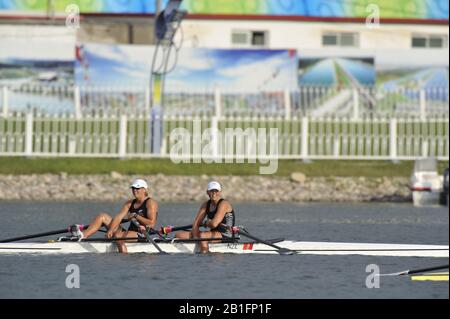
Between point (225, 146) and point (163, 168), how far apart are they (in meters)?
1.98

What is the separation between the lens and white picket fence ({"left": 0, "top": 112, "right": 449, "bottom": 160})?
135 ft

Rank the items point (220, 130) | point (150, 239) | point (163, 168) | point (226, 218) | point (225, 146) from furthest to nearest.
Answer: point (220, 130) < point (163, 168) < point (225, 146) < point (226, 218) < point (150, 239)

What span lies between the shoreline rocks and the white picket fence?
2.94ft

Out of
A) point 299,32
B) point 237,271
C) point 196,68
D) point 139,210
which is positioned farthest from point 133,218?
point 299,32

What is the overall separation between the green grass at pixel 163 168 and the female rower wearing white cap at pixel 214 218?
14.4m

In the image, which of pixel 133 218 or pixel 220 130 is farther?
pixel 220 130

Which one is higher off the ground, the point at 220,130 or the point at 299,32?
the point at 299,32

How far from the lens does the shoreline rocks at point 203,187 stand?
40094mm

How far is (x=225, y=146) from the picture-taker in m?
40.7

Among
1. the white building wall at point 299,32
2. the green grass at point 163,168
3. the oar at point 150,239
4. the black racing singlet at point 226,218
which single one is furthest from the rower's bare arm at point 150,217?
the white building wall at point 299,32

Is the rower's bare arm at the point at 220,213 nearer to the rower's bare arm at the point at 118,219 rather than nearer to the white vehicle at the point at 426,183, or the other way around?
the rower's bare arm at the point at 118,219

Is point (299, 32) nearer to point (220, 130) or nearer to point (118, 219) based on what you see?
point (220, 130)

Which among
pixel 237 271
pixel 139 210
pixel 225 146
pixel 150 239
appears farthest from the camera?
pixel 225 146

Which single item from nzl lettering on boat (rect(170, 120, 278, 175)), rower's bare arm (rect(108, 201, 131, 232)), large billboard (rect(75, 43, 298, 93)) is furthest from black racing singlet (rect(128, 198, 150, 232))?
large billboard (rect(75, 43, 298, 93))
